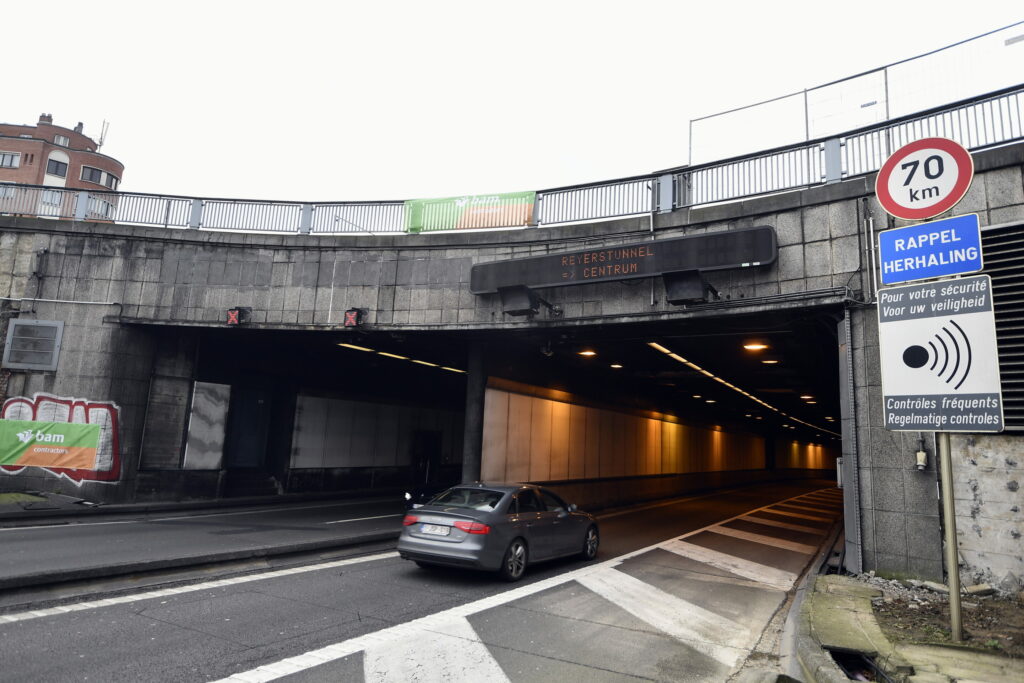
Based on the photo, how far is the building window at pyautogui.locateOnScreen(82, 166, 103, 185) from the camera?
72.1 meters

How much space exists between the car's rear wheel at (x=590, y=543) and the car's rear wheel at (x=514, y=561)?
215cm

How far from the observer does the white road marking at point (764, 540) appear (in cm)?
1454

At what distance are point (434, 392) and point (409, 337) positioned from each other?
13263 millimetres

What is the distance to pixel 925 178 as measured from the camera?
7316 mm

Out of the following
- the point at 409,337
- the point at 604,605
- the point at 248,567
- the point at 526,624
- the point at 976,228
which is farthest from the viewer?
the point at 409,337

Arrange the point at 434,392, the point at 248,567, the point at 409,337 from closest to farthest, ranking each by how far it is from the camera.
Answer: the point at 248,567 → the point at 409,337 → the point at 434,392

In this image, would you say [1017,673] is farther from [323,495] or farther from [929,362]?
[323,495]

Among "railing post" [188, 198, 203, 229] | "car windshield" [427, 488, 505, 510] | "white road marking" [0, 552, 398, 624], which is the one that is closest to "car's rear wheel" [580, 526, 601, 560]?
"car windshield" [427, 488, 505, 510]

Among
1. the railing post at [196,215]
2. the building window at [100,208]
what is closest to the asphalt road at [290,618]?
the railing post at [196,215]

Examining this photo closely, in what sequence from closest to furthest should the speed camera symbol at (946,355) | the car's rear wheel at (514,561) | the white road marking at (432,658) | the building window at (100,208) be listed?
the white road marking at (432,658)
the speed camera symbol at (946,355)
the car's rear wheel at (514,561)
the building window at (100,208)

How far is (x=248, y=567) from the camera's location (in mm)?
9602

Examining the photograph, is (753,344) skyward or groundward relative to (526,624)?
skyward

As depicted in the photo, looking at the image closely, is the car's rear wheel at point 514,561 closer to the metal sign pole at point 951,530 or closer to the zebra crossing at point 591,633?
the zebra crossing at point 591,633

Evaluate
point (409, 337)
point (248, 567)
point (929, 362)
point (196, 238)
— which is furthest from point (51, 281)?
point (929, 362)
